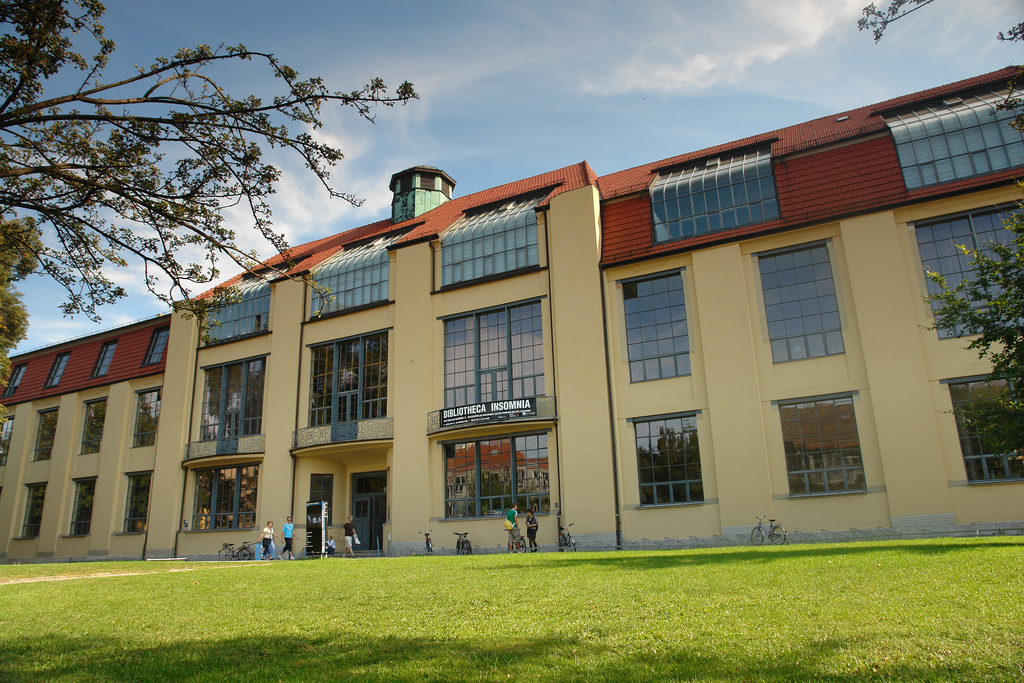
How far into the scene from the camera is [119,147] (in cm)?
707

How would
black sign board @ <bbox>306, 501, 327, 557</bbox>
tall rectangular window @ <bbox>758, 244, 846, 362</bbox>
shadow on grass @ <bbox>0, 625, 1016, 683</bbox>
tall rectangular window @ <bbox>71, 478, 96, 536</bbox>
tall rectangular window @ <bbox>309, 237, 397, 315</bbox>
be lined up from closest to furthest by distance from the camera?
shadow on grass @ <bbox>0, 625, 1016, 683</bbox> < tall rectangular window @ <bbox>758, 244, 846, 362</bbox> < black sign board @ <bbox>306, 501, 327, 557</bbox> < tall rectangular window @ <bbox>309, 237, 397, 315</bbox> < tall rectangular window @ <bbox>71, 478, 96, 536</bbox>

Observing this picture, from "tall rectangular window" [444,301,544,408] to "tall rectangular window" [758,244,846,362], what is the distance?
798cm

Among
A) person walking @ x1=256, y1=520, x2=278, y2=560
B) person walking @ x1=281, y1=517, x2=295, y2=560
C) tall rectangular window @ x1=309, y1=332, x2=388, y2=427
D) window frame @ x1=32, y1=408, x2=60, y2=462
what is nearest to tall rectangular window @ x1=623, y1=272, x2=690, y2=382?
tall rectangular window @ x1=309, y1=332, x2=388, y2=427

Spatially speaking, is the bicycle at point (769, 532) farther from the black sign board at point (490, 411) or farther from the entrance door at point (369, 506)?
the entrance door at point (369, 506)

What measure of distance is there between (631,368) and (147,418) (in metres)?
25.2

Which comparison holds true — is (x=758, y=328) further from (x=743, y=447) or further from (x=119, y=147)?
(x=119, y=147)

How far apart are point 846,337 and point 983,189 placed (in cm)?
543

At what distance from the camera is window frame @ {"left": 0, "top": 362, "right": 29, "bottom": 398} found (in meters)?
40.6

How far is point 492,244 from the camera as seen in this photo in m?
26.7

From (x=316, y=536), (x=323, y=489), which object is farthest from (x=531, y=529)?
(x=323, y=489)

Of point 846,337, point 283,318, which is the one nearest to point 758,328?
point 846,337

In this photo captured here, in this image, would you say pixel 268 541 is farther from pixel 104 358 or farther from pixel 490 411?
pixel 104 358

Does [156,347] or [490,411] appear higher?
[156,347]

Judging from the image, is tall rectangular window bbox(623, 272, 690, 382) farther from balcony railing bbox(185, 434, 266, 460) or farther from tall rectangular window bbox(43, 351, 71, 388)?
tall rectangular window bbox(43, 351, 71, 388)
